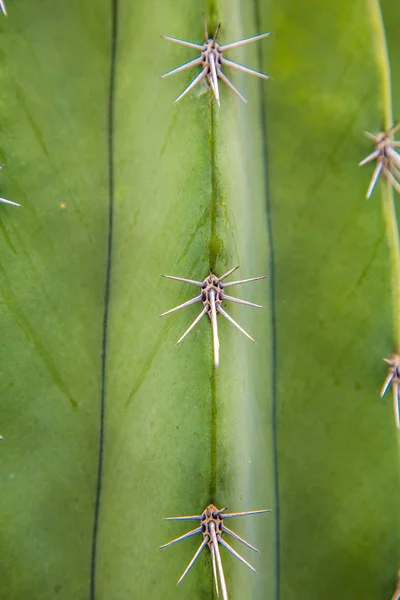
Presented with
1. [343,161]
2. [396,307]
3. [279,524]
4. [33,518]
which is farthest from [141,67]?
[279,524]

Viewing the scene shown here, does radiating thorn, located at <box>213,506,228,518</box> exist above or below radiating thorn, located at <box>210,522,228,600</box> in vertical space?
above

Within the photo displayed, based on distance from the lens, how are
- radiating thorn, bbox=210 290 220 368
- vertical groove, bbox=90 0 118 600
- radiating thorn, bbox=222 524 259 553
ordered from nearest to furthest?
1. radiating thorn, bbox=210 290 220 368
2. radiating thorn, bbox=222 524 259 553
3. vertical groove, bbox=90 0 118 600

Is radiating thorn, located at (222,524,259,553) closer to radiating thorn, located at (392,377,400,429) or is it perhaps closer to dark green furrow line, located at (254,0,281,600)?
dark green furrow line, located at (254,0,281,600)

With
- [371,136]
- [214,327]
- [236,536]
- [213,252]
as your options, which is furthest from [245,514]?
[371,136]

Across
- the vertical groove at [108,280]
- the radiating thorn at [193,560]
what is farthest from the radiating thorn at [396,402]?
the vertical groove at [108,280]

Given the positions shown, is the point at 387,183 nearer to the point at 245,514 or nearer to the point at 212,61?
the point at 212,61

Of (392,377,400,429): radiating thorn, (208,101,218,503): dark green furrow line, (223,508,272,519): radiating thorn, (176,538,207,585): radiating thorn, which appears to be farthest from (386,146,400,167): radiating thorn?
(176,538,207,585): radiating thorn

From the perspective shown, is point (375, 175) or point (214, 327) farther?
point (375, 175)

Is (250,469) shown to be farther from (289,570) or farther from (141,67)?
(141,67)

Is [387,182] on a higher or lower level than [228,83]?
lower

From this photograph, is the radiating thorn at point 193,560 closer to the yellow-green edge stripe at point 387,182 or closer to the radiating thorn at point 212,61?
the yellow-green edge stripe at point 387,182

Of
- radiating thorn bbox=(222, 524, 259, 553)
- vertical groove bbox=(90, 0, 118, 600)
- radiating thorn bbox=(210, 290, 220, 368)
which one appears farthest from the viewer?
vertical groove bbox=(90, 0, 118, 600)
